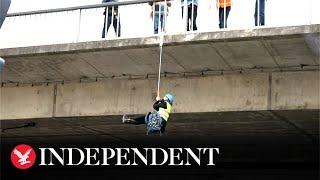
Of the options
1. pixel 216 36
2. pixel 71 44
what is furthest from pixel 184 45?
pixel 71 44

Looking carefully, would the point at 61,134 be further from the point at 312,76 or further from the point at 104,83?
the point at 312,76

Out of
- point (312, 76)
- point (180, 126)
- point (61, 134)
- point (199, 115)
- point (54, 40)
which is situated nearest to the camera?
point (312, 76)

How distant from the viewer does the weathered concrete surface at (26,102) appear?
508 inches

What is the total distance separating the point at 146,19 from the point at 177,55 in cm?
218

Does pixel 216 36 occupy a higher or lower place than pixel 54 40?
lower

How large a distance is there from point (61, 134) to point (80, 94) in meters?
5.16

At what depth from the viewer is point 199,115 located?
1199 cm

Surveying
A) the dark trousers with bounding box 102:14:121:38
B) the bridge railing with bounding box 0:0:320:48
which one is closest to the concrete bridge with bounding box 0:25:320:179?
the bridge railing with bounding box 0:0:320:48

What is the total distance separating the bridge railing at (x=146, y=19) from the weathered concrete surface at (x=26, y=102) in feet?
3.73

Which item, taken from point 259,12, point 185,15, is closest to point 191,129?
point 185,15

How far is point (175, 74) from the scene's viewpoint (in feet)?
38.5

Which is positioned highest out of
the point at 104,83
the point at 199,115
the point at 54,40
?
the point at 54,40

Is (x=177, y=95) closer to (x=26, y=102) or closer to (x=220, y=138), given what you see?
(x=26, y=102)

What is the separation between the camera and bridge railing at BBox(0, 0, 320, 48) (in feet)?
36.4
